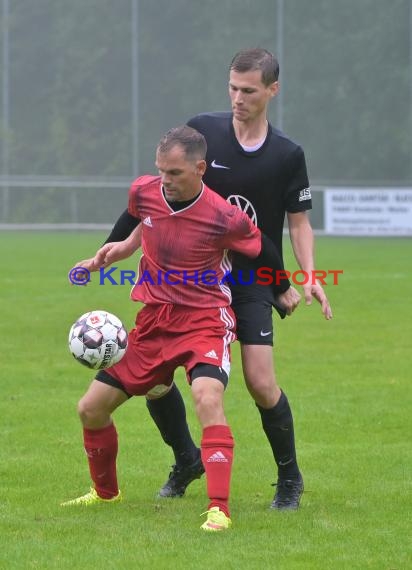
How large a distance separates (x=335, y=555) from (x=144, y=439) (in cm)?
275

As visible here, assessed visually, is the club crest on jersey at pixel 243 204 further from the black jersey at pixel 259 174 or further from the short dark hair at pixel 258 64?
the short dark hair at pixel 258 64

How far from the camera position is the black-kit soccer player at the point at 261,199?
567 centimetres

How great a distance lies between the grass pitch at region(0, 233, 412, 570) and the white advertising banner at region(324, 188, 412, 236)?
1530cm

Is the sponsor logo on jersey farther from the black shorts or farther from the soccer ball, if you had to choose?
the soccer ball

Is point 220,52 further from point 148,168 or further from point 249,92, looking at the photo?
point 249,92

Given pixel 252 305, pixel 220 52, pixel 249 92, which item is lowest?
pixel 252 305

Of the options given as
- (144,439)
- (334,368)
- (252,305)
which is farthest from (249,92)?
(334,368)

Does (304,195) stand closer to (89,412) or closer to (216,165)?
(216,165)

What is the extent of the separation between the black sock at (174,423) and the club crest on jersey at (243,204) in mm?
978

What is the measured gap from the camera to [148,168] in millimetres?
36219

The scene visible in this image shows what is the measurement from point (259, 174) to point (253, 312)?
0.66m

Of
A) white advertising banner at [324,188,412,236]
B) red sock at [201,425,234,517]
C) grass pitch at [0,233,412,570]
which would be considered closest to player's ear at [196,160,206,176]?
red sock at [201,425,234,517]

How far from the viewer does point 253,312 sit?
18.8 ft

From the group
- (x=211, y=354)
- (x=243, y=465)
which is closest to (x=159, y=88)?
(x=243, y=465)
